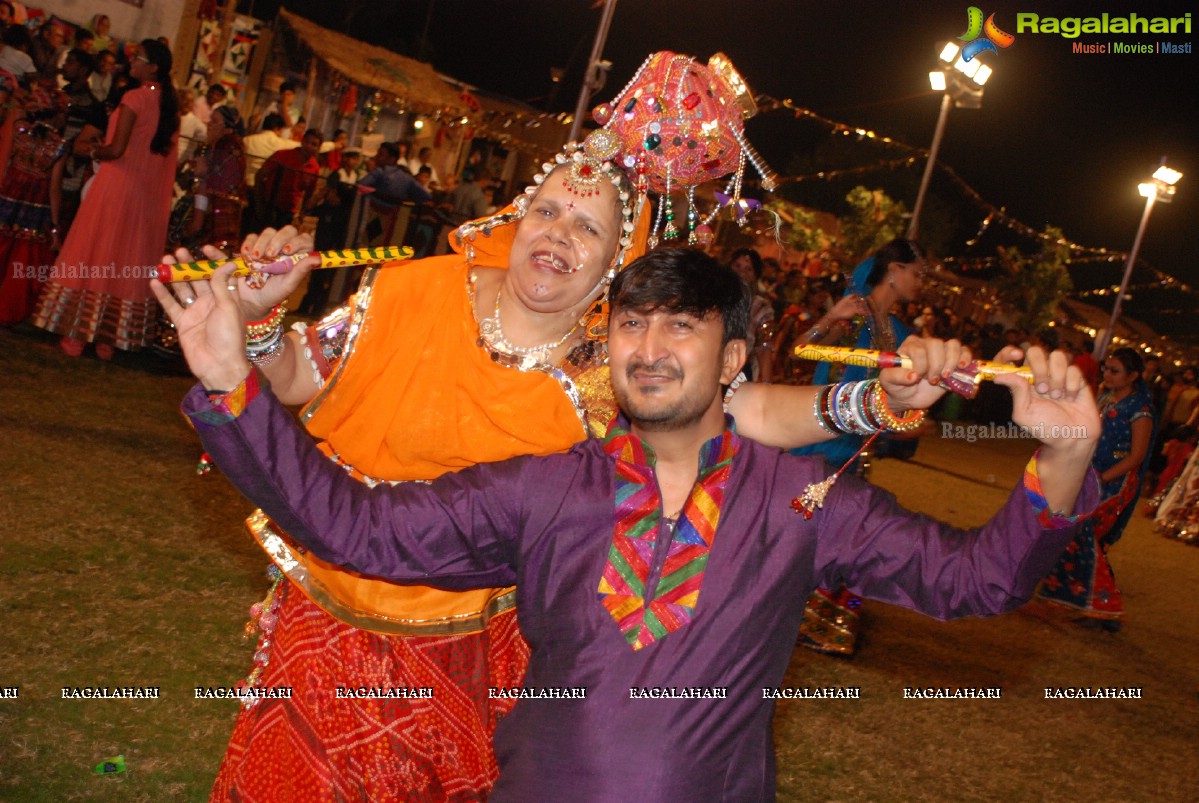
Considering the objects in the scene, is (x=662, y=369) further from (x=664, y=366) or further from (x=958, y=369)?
(x=958, y=369)

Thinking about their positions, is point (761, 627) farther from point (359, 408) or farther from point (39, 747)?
point (39, 747)

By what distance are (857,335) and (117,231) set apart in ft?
16.2

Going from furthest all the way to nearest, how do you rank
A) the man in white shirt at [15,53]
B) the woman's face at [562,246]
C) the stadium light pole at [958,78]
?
the stadium light pole at [958,78], the man in white shirt at [15,53], the woman's face at [562,246]

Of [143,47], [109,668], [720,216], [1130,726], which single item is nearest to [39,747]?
[109,668]

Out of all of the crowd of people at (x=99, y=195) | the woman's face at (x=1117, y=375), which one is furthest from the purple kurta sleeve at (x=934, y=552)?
the woman's face at (x=1117, y=375)

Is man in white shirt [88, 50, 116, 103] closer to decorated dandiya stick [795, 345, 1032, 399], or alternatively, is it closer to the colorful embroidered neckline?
the colorful embroidered neckline

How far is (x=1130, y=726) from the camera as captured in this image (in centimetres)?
519

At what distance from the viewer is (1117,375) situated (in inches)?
284

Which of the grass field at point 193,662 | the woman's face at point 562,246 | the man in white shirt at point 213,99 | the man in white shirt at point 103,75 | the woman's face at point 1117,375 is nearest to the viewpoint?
the woman's face at point 562,246

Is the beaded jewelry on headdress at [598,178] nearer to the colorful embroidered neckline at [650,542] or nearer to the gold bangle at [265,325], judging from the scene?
the gold bangle at [265,325]

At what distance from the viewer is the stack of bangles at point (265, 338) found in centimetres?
232

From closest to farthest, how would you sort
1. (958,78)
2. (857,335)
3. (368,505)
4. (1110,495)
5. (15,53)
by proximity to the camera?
(368,505)
(857,335)
(1110,495)
(15,53)
(958,78)

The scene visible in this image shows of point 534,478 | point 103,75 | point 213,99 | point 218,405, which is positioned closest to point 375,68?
point 103,75

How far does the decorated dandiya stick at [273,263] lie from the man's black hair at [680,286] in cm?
47
